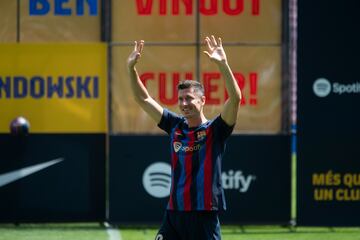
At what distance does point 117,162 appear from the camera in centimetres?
1161

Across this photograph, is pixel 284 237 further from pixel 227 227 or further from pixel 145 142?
→ pixel 145 142

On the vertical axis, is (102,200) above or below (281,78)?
below

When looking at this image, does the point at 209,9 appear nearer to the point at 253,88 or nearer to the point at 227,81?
the point at 253,88

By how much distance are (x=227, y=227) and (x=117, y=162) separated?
1.65 metres

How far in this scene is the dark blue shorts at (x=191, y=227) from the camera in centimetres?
655

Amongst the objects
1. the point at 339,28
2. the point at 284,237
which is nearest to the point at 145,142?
the point at 284,237

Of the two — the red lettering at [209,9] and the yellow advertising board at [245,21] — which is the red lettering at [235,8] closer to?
the yellow advertising board at [245,21]

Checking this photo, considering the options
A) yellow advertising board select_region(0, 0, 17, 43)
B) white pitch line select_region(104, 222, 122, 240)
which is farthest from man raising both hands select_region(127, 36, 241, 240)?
yellow advertising board select_region(0, 0, 17, 43)

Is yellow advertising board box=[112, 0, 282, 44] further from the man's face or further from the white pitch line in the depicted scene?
the man's face

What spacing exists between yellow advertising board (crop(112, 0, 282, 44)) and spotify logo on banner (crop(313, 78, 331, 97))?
0.75 meters

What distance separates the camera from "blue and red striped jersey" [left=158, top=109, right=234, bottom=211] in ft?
21.6

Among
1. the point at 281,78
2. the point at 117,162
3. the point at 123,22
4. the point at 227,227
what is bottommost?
the point at 227,227

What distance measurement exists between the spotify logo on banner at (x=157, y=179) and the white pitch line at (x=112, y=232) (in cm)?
65

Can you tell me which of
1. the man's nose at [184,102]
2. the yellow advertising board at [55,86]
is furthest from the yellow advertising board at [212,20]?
the man's nose at [184,102]
